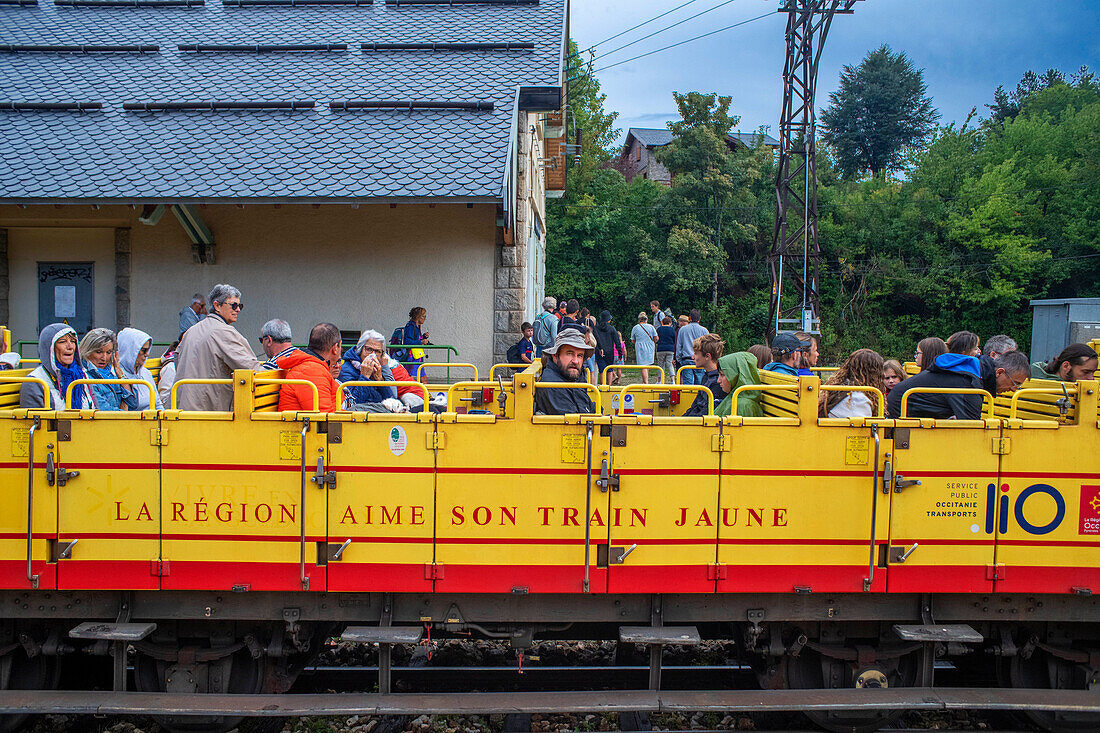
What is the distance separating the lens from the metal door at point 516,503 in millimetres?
A: 4664

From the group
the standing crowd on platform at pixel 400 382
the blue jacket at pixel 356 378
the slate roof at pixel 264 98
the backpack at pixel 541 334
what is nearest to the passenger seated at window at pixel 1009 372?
the standing crowd on platform at pixel 400 382

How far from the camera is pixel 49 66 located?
14.7 m

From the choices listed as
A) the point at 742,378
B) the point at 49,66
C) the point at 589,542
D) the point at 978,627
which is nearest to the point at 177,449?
the point at 589,542

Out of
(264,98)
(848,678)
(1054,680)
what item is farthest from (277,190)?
(1054,680)

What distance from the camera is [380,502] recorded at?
15.4ft

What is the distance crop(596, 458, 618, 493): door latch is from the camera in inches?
182

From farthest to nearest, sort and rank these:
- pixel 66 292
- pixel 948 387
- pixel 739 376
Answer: pixel 66 292 < pixel 739 376 < pixel 948 387

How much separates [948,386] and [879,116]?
1990 inches

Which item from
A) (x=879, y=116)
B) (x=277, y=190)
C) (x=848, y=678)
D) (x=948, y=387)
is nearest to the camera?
(x=848, y=678)

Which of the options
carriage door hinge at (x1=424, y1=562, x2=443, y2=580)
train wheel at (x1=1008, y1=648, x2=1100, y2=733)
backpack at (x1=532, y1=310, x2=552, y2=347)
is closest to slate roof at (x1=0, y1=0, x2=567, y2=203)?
backpack at (x1=532, y1=310, x2=552, y2=347)

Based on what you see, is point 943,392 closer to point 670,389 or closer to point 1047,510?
point 1047,510

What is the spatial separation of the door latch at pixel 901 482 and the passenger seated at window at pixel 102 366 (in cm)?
572

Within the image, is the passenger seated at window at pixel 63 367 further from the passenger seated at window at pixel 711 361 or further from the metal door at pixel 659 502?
the passenger seated at window at pixel 711 361

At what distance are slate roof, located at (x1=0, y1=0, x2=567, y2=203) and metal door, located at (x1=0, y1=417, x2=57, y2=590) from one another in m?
7.07
